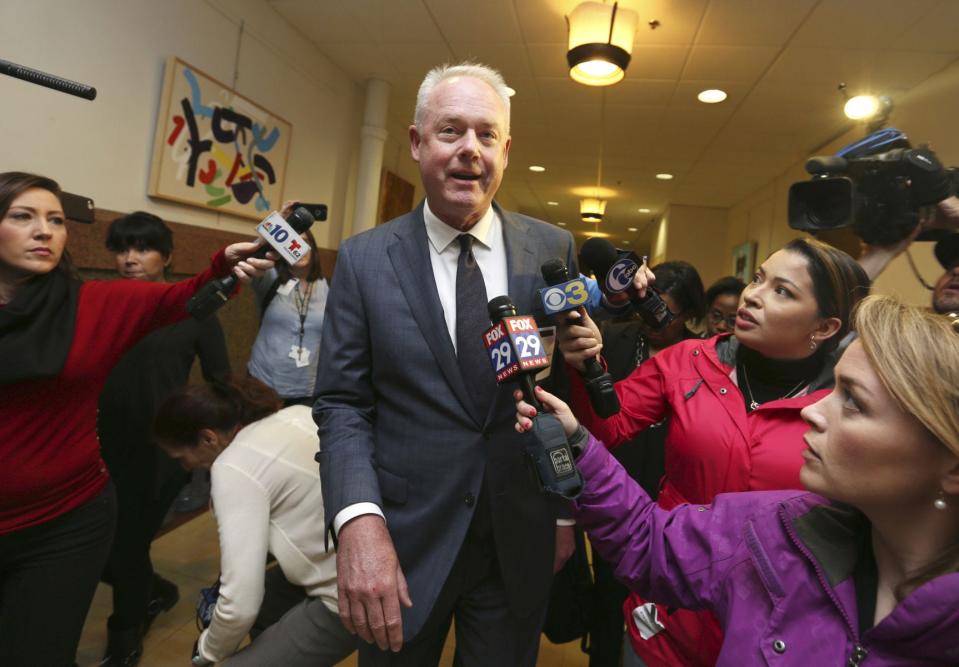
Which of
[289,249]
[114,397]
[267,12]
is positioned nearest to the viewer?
[289,249]

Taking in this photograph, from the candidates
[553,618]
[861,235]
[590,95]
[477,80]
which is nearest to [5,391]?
[477,80]

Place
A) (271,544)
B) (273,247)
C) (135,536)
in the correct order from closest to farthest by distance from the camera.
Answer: (273,247)
(271,544)
(135,536)

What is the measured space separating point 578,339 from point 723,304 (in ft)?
6.06

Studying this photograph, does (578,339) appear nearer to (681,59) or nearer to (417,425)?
(417,425)

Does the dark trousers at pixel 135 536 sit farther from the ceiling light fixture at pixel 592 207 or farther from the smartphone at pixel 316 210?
the ceiling light fixture at pixel 592 207

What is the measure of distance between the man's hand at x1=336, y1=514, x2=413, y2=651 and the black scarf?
940mm

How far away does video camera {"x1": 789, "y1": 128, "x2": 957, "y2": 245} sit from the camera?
1.41 meters

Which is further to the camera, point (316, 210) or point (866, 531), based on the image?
point (316, 210)

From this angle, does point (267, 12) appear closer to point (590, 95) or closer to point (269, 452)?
point (590, 95)

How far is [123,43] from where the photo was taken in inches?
112

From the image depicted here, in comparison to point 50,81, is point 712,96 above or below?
above

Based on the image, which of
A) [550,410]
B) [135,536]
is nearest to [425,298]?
[550,410]

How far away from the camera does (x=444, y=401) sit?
3.76ft

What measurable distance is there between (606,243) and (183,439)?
4.48ft
